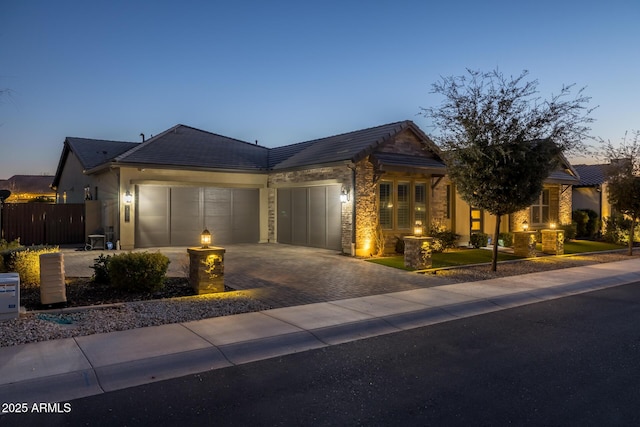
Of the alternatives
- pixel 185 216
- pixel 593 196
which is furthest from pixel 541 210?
pixel 185 216

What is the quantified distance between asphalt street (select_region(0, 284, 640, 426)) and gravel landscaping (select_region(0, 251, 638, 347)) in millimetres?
2534

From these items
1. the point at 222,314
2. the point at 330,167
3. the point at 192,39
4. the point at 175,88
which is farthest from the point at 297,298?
the point at 175,88

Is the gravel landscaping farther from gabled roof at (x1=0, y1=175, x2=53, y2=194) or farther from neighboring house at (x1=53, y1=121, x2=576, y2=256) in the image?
gabled roof at (x1=0, y1=175, x2=53, y2=194)

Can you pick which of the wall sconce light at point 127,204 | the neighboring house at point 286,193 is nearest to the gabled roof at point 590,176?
the neighboring house at point 286,193

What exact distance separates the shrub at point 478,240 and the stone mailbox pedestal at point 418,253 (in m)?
6.76

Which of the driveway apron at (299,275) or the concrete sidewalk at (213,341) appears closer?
the concrete sidewalk at (213,341)

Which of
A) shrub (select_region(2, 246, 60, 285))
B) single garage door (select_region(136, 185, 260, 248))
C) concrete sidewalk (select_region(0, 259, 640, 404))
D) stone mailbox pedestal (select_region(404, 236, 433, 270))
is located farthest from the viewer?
single garage door (select_region(136, 185, 260, 248))

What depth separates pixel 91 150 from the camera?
2514 centimetres

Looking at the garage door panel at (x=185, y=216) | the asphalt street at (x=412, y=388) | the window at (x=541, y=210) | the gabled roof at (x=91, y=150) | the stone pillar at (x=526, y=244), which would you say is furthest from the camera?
the window at (x=541, y=210)

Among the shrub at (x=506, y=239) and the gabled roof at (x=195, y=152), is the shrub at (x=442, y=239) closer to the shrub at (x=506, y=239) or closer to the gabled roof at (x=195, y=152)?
the shrub at (x=506, y=239)

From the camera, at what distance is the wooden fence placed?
64.5ft

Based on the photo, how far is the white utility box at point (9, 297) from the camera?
7.24 m

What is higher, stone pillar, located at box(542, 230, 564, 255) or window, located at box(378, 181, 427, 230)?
window, located at box(378, 181, 427, 230)

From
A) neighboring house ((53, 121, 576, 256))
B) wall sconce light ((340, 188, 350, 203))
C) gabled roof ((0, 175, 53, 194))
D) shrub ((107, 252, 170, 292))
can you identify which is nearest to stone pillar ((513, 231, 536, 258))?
neighboring house ((53, 121, 576, 256))
